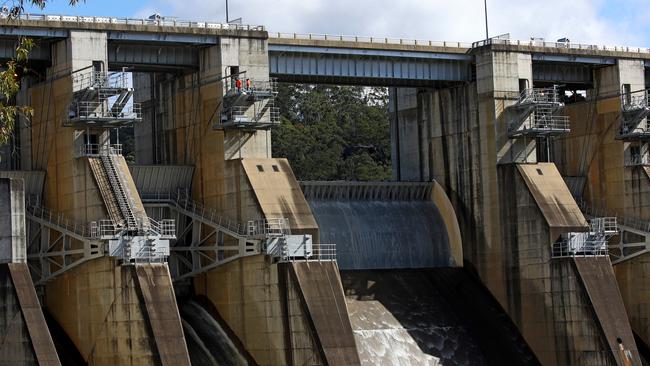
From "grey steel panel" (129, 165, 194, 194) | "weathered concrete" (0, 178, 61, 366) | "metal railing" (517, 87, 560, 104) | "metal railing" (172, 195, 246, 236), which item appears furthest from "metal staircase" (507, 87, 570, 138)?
"weathered concrete" (0, 178, 61, 366)

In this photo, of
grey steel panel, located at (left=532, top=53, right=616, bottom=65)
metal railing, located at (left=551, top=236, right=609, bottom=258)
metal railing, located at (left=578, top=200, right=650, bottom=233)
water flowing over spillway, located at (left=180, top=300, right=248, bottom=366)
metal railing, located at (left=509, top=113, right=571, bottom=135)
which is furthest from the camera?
grey steel panel, located at (left=532, top=53, right=616, bottom=65)

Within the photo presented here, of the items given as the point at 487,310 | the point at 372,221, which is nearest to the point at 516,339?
the point at 487,310

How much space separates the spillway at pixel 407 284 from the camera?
73938 millimetres

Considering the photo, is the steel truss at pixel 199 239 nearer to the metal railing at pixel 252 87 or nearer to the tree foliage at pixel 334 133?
the metal railing at pixel 252 87

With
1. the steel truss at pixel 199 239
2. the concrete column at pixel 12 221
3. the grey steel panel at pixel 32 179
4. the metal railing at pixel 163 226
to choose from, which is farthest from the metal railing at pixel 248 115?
the concrete column at pixel 12 221

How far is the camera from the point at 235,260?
6800cm

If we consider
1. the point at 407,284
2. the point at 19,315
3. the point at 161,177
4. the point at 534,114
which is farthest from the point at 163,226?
the point at 534,114

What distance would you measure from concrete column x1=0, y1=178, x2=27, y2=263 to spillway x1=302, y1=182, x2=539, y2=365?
19.5 m

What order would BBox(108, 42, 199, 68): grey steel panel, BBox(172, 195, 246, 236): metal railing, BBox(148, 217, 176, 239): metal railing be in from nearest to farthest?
BBox(148, 217, 176, 239): metal railing
BBox(172, 195, 246, 236): metal railing
BBox(108, 42, 199, 68): grey steel panel

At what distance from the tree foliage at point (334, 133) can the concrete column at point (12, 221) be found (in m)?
64.8

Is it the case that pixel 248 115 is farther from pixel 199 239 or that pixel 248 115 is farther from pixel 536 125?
pixel 536 125

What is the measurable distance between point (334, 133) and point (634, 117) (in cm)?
5422

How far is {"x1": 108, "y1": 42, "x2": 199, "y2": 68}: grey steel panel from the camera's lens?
226ft

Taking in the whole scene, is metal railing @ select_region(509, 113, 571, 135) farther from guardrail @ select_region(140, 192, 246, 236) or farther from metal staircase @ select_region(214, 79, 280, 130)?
guardrail @ select_region(140, 192, 246, 236)
